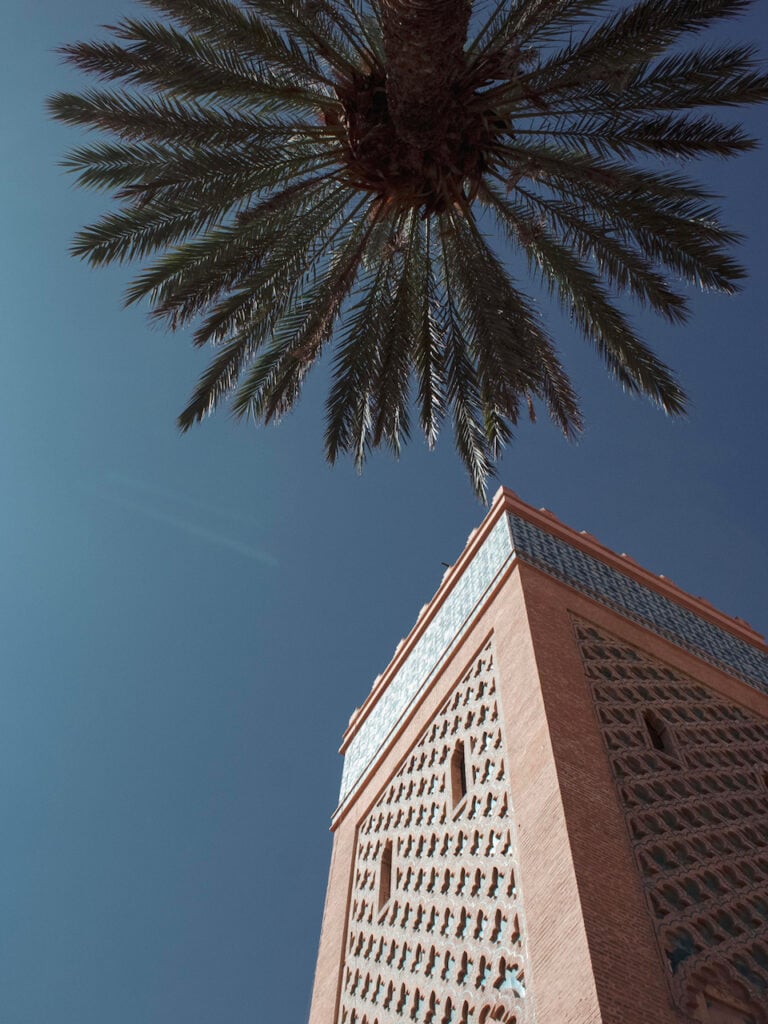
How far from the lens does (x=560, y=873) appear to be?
4.17 metres

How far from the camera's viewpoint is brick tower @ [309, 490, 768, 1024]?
13.1 feet

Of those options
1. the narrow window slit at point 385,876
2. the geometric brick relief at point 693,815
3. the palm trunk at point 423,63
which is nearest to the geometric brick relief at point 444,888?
the narrow window slit at point 385,876

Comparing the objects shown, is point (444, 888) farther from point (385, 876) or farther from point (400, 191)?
point (400, 191)

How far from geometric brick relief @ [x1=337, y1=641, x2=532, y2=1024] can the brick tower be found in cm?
1

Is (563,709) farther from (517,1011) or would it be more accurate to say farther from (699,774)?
(517,1011)

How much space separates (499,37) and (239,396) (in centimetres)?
236

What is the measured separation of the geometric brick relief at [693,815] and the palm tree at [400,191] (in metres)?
1.57

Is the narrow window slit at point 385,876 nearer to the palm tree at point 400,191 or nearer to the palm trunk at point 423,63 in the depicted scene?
the palm tree at point 400,191

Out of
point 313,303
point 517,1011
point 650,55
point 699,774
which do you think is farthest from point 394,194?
point 517,1011

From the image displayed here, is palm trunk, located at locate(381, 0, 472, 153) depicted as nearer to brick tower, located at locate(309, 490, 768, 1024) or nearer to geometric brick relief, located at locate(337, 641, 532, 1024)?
brick tower, located at locate(309, 490, 768, 1024)

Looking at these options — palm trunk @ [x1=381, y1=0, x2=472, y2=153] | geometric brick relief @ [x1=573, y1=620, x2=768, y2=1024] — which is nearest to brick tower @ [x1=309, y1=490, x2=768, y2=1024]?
geometric brick relief @ [x1=573, y1=620, x2=768, y2=1024]

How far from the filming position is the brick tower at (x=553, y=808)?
3988 mm

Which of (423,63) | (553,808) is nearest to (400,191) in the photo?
(423,63)

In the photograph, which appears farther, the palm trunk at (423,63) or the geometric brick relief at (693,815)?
the palm trunk at (423,63)
